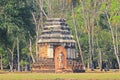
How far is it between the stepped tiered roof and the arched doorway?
120 cm

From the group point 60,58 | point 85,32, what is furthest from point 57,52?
point 85,32

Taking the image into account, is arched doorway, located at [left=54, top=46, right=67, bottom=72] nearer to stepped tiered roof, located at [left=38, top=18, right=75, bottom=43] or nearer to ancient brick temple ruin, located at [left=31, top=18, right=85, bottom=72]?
ancient brick temple ruin, located at [left=31, top=18, right=85, bottom=72]

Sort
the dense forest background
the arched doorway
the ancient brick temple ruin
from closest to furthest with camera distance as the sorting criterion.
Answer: the ancient brick temple ruin < the arched doorway < the dense forest background

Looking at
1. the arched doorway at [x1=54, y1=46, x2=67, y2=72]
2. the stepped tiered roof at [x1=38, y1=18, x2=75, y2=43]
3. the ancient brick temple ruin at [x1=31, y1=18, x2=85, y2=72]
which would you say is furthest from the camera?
the stepped tiered roof at [x1=38, y1=18, x2=75, y2=43]

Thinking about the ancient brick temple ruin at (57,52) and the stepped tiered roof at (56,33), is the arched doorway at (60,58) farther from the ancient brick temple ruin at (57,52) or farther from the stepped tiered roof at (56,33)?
the stepped tiered roof at (56,33)

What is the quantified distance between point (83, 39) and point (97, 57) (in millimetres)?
4657

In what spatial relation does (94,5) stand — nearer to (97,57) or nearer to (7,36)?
(97,57)

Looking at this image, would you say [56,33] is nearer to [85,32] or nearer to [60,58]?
[60,58]

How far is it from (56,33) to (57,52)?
2.56 m

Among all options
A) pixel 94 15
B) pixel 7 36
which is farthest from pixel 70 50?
pixel 94 15

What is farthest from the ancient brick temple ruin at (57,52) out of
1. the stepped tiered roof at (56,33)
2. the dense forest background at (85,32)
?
the dense forest background at (85,32)

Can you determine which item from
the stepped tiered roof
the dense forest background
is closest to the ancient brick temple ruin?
the stepped tiered roof

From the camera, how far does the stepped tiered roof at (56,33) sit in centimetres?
5722

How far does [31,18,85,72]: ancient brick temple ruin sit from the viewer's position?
56688 mm
